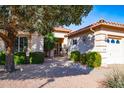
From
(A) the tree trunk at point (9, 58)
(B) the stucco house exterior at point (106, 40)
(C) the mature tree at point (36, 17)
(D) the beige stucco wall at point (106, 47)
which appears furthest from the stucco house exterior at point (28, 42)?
(C) the mature tree at point (36, 17)

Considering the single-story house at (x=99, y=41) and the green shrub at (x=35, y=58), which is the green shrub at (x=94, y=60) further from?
the green shrub at (x=35, y=58)

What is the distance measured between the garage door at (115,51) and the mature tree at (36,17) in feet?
23.1

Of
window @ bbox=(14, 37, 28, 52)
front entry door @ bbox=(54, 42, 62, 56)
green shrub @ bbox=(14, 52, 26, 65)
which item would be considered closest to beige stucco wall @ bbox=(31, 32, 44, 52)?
window @ bbox=(14, 37, 28, 52)

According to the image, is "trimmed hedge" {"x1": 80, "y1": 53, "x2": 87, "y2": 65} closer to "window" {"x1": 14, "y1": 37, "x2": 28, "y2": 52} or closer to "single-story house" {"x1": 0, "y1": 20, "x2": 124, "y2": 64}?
"single-story house" {"x1": 0, "y1": 20, "x2": 124, "y2": 64}

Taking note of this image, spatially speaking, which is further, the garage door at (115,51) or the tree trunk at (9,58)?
the garage door at (115,51)

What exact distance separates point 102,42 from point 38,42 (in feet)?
18.4

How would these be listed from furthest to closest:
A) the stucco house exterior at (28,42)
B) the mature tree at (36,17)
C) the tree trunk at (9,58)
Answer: the stucco house exterior at (28,42), the tree trunk at (9,58), the mature tree at (36,17)

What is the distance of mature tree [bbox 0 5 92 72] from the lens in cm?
947

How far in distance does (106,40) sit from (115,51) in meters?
1.44

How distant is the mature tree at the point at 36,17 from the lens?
9469 millimetres

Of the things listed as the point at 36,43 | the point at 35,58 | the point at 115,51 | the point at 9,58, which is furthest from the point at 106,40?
the point at 9,58

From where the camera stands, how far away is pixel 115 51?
18609 millimetres
